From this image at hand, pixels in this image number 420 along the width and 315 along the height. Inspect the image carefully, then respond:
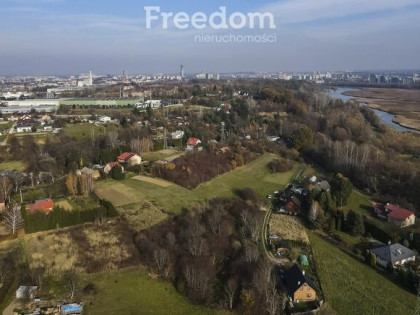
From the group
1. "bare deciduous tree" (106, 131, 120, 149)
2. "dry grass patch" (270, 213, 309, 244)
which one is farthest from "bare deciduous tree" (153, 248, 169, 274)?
"bare deciduous tree" (106, 131, 120, 149)

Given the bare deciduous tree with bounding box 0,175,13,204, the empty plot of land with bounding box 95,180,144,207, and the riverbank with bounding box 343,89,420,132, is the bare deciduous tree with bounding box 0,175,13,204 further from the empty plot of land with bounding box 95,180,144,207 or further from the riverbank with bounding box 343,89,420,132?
the riverbank with bounding box 343,89,420,132

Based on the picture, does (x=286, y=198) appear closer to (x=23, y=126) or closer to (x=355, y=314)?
(x=355, y=314)

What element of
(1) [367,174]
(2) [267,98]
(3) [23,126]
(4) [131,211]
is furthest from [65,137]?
(2) [267,98]

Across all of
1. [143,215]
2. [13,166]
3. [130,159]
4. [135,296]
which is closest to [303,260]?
[135,296]

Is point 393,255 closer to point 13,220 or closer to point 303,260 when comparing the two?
point 303,260

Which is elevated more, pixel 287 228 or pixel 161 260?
pixel 161 260

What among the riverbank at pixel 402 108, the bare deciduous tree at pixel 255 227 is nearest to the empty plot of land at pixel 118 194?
the bare deciduous tree at pixel 255 227

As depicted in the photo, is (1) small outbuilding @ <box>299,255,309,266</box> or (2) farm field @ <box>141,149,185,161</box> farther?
(2) farm field @ <box>141,149,185,161</box>
